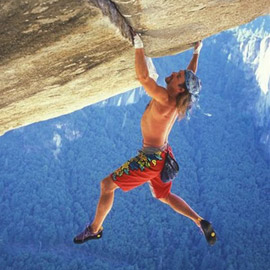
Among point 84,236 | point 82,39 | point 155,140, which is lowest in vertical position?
point 84,236

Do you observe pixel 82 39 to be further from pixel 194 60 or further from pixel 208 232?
pixel 208 232

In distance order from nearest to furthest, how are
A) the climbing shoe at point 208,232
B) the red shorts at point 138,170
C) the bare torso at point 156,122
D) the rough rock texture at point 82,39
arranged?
1. the rough rock texture at point 82,39
2. the bare torso at point 156,122
3. the red shorts at point 138,170
4. the climbing shoe at point 208,232

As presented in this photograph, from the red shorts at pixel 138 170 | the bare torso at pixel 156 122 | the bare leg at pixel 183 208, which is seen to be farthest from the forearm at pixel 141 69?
the bare leg at pixel 183 208

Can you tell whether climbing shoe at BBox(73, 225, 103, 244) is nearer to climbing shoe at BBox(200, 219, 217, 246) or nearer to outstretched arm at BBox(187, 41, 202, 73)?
climbing shoe at BBox(200, 219, 217, 246)

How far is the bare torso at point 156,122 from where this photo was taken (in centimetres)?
283

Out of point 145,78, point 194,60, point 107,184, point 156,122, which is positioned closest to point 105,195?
point 107,184

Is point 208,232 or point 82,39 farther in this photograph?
point 208,232

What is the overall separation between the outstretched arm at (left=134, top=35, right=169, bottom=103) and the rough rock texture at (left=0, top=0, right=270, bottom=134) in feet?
0.28

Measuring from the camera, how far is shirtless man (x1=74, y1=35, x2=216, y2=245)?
8.82ft

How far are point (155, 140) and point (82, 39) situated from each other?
1.05 meters

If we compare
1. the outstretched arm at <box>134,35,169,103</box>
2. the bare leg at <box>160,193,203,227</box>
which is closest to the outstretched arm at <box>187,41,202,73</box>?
the outstretched arm at <box>134,35,169,103</box>

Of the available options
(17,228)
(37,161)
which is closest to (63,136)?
(37,161)

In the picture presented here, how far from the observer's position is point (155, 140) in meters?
3.06

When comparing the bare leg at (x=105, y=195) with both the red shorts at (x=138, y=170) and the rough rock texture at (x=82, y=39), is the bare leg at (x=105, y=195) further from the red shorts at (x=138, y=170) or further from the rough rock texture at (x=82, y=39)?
the rough rock texture at (x=82, y=39)
